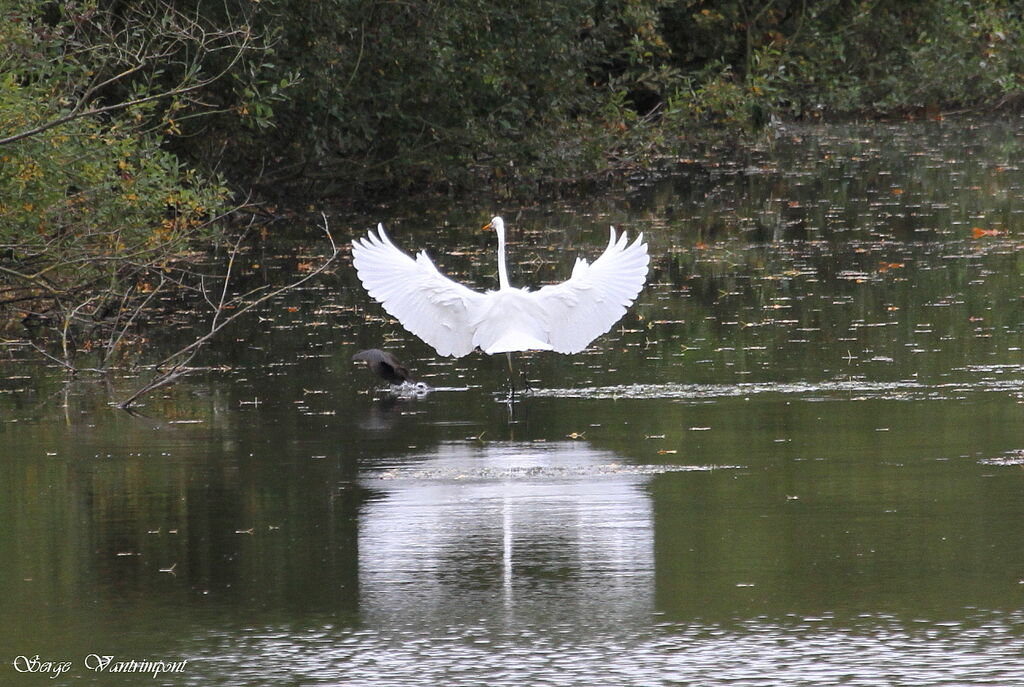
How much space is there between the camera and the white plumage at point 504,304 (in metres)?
12.4

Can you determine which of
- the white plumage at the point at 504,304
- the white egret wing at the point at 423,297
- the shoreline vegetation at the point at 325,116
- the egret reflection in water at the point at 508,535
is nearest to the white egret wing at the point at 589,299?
the white plumage at the point at 504,304

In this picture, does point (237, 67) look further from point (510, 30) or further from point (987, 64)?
point (987, 64)

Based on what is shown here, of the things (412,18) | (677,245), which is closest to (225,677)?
(677,245)

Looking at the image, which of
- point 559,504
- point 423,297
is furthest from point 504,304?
point 559,504

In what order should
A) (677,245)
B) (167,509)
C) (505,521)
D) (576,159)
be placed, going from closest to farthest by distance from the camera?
(505,521) < (167,509) < (677,245) < (576,159)

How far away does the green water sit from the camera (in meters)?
6.40

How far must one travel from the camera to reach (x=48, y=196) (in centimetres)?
1466

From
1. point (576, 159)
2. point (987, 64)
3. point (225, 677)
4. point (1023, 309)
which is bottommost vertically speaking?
point (225, 677)

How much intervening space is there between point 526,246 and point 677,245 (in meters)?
1.81

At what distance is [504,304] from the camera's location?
40.9 feet

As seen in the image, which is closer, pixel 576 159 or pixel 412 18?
pixel 412 18

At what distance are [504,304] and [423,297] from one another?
0.78 m

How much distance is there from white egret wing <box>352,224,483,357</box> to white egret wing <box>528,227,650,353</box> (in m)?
0.54

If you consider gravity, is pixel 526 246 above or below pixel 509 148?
below
